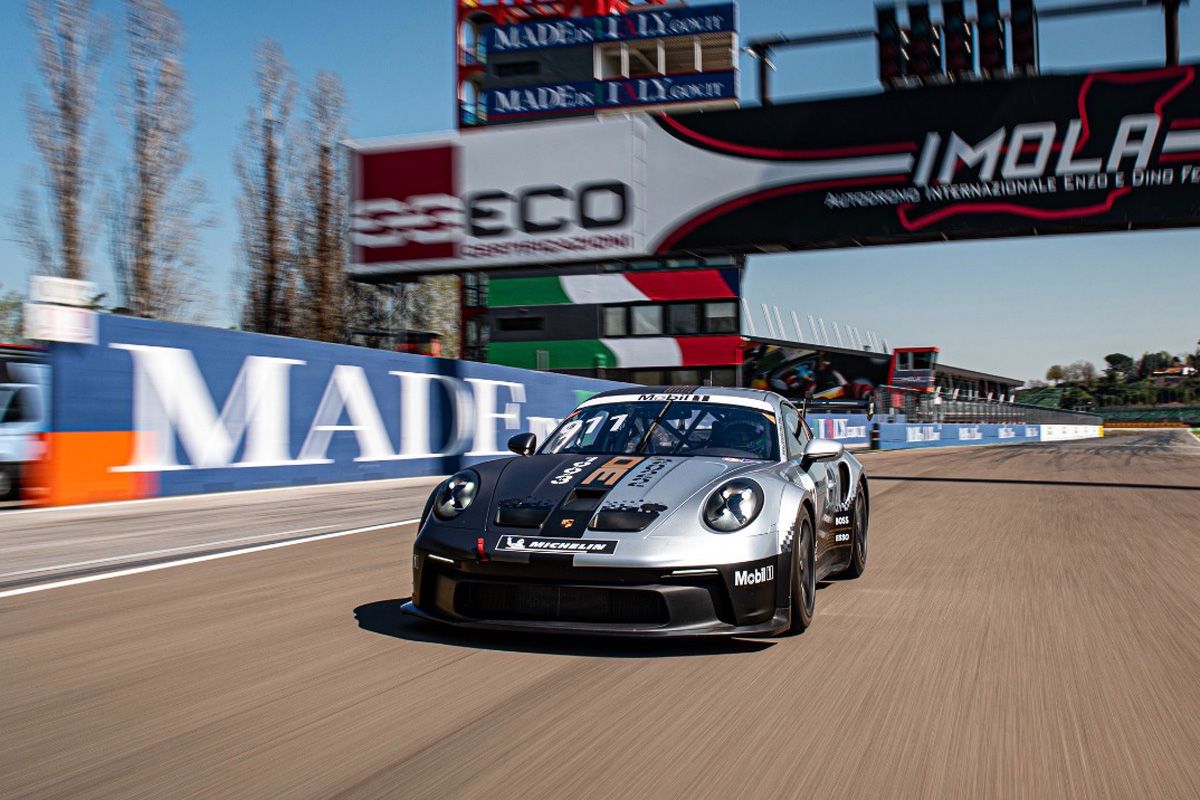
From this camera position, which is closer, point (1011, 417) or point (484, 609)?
point (484, 609)

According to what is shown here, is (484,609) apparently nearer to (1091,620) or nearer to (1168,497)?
(1091,620)

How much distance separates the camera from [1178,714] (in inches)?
146

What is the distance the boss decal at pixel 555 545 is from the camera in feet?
13.6

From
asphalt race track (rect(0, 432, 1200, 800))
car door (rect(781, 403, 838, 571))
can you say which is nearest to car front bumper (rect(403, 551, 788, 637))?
asphalt race track (rect(0, 432, 1200, 800))

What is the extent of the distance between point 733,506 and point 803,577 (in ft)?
2.08

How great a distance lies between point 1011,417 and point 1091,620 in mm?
57327

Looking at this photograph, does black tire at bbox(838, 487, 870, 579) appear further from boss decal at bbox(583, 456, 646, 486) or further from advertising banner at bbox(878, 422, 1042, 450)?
advertising banner at bbox(878, 422, 1042, 450)

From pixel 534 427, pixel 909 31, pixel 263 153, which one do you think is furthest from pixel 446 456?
pixel 263 153

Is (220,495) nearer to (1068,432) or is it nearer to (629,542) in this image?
(629,542)

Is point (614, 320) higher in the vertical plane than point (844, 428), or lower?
higher

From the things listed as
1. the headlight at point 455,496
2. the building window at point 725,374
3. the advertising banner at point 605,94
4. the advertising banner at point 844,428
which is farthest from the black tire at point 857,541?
the building window at point 725,374

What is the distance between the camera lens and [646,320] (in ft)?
171

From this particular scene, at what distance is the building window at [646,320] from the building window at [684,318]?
0.57 m

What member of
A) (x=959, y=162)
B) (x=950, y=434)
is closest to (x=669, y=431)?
(x=959, y=162)
